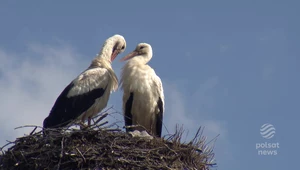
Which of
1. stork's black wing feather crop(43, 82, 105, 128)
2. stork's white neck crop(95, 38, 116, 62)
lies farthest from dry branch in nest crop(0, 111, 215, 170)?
stork's white neck crop(95, 38, 116, 62)

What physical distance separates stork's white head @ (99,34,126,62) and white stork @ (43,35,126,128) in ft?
0.50

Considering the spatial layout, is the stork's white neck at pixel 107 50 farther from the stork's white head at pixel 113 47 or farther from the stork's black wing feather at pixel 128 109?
the stork's black wing feather at pixel 128 109

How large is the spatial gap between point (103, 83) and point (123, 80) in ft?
0.92

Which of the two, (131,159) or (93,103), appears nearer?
(131,159)

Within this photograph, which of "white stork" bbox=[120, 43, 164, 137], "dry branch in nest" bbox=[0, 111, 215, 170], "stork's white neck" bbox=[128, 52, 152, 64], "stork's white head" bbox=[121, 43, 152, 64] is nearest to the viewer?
"dry branch in nest" bbox=[0, 111, 215, 170]

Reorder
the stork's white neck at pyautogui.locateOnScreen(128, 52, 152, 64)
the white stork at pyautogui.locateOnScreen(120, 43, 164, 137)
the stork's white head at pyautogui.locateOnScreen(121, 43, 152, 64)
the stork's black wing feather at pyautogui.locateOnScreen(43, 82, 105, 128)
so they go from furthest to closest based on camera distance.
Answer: the stork's white head at pyautogui.locateOnScreen(121, 43, 152, 64), the stork's white neck at pyautogui.locateOnScreen(128, 52, 152, 64), the white stork at pyautogui.locateOnScreen(120, 43, 164, 137), the stork's black wing feather at pyautogui.locateOnScreen(43, 82, 105, 128)

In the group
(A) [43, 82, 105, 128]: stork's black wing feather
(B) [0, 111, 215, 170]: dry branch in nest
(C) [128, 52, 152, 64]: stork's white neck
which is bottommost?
(B) [0, 111, 215, 170]: dry branch in nest

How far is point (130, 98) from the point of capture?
32.1 feet

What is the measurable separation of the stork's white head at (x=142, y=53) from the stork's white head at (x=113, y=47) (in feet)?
0.49

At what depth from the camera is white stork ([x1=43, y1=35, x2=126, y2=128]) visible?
952cm

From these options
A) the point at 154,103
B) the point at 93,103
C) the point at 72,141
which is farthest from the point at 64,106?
the point at 72,141

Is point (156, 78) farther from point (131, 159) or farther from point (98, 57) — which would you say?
point (131, 159)

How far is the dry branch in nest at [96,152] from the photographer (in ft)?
25.1

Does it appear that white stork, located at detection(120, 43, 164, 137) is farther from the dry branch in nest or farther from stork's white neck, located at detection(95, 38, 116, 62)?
the dry branch in nest
